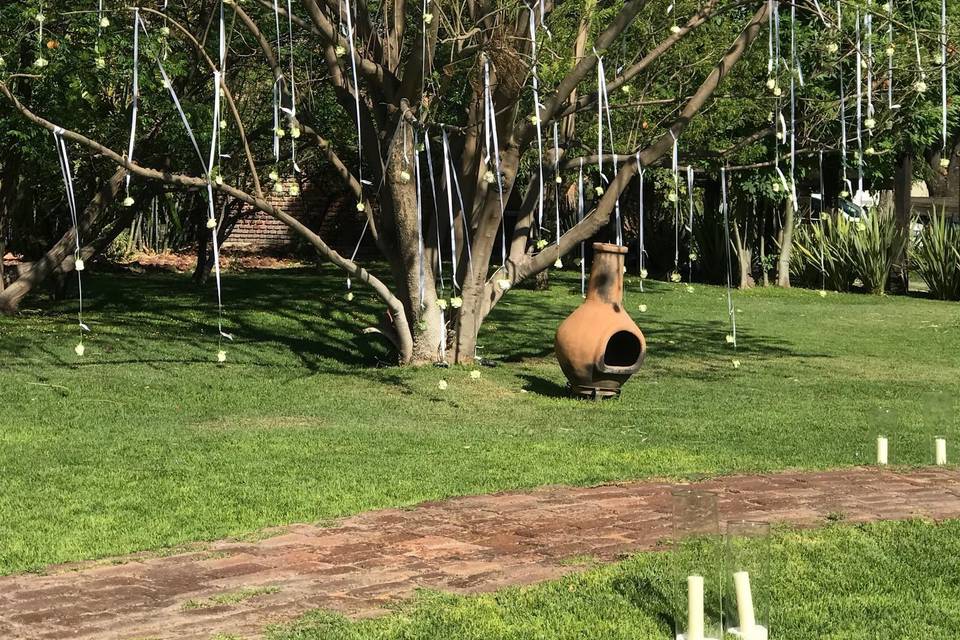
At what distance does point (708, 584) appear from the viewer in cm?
474

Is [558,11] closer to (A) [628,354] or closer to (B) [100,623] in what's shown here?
(A) [628,354]

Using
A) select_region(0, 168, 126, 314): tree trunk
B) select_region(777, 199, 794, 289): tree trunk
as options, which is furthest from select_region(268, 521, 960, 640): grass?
select_region(777, 199, 794, 289): tree trunk

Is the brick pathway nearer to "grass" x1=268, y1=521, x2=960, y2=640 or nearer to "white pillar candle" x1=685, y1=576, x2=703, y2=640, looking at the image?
"grass" x1=268, y1=521, x2=960, y2=640

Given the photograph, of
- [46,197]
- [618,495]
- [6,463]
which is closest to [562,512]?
[618,495]

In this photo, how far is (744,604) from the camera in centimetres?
455

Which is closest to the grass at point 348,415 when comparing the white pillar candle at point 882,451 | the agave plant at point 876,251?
the white pillar candle at point 882,451

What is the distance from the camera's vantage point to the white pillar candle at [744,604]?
454 cm

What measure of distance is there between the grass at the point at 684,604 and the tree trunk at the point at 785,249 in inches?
739

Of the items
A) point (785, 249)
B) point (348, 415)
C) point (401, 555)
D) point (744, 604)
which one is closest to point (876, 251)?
point (785, 249)

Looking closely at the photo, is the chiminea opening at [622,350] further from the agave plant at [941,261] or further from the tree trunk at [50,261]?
the agave plant at [941,261]

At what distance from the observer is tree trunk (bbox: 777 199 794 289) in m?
24.3

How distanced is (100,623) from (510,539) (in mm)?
2065

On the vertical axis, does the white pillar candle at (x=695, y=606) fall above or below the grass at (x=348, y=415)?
below

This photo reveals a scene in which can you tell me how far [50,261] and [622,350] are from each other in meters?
8.51
